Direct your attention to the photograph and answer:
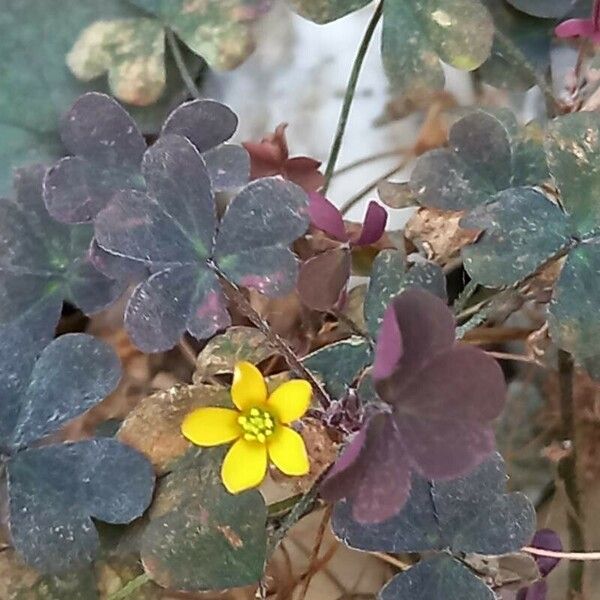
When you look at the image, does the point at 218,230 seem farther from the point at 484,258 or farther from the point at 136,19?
the point at 136,19

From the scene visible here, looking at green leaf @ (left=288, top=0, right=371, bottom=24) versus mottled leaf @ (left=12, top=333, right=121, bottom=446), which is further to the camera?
green leaf @ (left=288, top=0, right=371, bottom=24)

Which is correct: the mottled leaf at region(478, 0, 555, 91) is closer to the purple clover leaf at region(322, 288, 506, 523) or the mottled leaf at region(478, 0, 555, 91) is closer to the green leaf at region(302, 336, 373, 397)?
the green leaf at region(302, 336, 373, 397)

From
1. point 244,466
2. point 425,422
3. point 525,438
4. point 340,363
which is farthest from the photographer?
point 525,438

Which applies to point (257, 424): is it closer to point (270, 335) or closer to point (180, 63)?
point (270, 335)

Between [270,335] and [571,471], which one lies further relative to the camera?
[571,471]

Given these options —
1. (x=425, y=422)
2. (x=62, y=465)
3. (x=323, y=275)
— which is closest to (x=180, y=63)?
(x=323, y=275)

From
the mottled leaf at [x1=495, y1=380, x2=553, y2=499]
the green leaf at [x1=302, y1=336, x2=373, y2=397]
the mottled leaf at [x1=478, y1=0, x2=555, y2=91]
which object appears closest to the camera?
the green leaf at [x1=302, y1=336, x2=373, y2=397]

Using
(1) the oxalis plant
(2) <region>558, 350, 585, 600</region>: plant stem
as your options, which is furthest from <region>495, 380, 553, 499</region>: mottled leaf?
(1) the oxalis plant

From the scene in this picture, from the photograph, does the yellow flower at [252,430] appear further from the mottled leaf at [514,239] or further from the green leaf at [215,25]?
the green leaf at [215,25]
